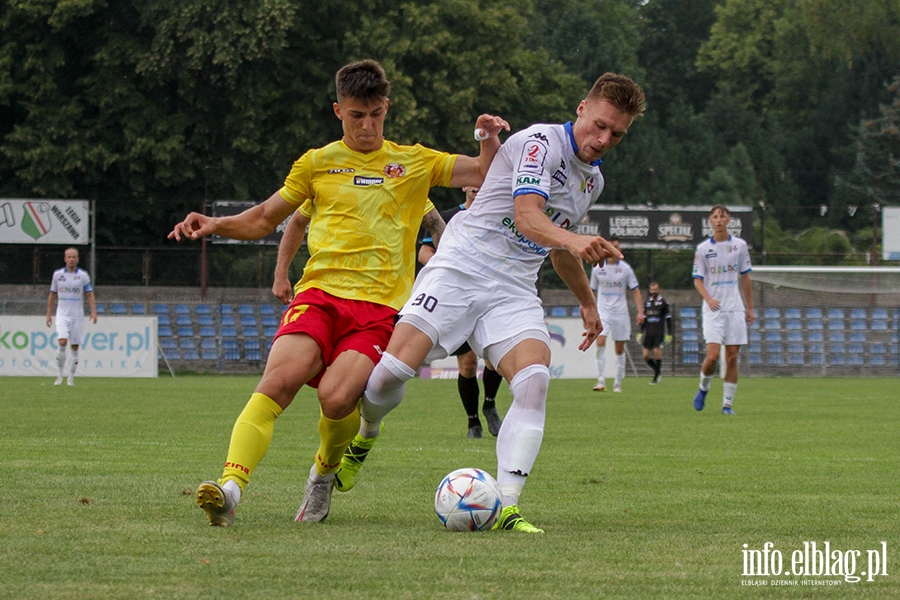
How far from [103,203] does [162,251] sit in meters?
3.90

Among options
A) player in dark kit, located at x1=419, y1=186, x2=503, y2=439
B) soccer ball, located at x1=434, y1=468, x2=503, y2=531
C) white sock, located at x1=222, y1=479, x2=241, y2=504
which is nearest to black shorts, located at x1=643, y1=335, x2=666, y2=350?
player in dark kit, located at x1=419, y1=186, x2=503, y2=439

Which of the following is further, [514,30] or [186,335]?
[514,30]

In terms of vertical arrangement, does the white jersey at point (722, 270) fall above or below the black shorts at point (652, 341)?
above

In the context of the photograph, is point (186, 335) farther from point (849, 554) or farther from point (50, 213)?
point (849, 554)

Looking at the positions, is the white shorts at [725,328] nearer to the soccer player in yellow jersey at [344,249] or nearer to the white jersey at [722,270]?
the white jersey at [722,270]

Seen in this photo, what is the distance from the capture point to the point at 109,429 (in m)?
11.9

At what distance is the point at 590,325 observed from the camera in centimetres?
634

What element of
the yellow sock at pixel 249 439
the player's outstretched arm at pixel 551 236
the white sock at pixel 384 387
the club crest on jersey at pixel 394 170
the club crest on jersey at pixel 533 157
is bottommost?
the yellow sock at pixel 249 439

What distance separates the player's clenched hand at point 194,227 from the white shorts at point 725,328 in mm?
10935

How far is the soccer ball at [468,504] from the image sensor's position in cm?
543

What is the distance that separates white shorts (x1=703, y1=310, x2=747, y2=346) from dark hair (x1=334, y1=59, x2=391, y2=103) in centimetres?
1065

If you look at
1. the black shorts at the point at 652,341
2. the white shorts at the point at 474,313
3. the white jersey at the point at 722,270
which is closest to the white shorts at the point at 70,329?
the white jersey at the point at 722,270

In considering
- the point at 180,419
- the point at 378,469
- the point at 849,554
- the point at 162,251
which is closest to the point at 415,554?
the point at 849,554

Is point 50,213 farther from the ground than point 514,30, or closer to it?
closer to it
